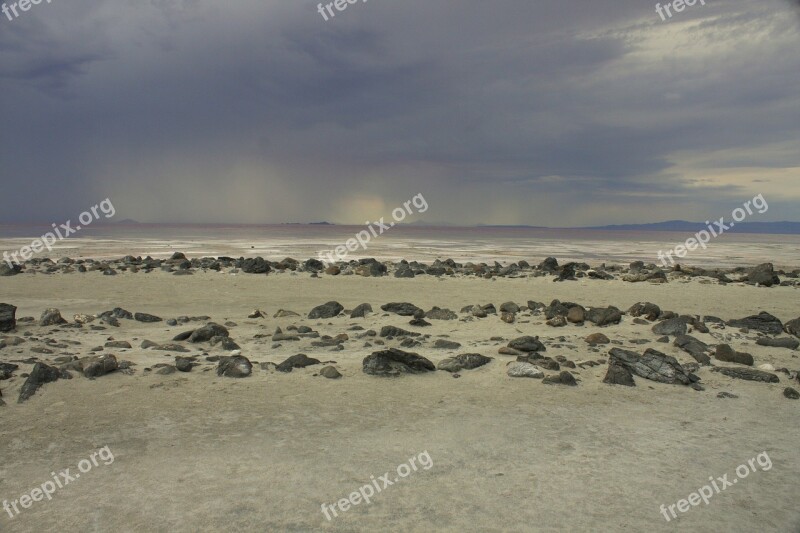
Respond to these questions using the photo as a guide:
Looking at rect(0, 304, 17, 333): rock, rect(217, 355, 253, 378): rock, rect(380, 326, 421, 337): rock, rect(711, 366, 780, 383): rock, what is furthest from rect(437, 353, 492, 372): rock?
rect(0, 304, 17, 333): rock

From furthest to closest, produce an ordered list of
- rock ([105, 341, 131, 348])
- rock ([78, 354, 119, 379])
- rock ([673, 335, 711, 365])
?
rock ([105, 341, 131, 348]) < rock ([673, 335, 711, 365]) < rock ([78, 354, 119, 379])

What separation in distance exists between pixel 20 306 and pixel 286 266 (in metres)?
13.8

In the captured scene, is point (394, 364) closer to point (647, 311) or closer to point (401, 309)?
point (401, 309)

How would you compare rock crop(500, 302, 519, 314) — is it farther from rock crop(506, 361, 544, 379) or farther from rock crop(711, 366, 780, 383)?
rock crop(711, 366, 780, 383)

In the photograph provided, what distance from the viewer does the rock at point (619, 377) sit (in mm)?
8750

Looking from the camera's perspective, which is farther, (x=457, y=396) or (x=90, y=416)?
(x=457, y=396)

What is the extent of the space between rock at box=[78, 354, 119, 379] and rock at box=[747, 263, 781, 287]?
24.7 metres

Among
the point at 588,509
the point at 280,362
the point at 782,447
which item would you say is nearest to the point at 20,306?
the point at 280,362

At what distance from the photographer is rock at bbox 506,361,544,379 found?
9.11m

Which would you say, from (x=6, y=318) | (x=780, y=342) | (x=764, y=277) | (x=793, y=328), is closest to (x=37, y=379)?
(x=6, y=318)

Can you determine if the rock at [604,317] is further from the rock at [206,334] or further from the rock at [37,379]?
the rock at [37,379]

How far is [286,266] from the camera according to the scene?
94.3 ft

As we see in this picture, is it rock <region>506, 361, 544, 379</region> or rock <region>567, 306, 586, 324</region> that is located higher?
rock <region>567, 306, 586, 324</region>

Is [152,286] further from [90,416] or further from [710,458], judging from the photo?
[710,458]
